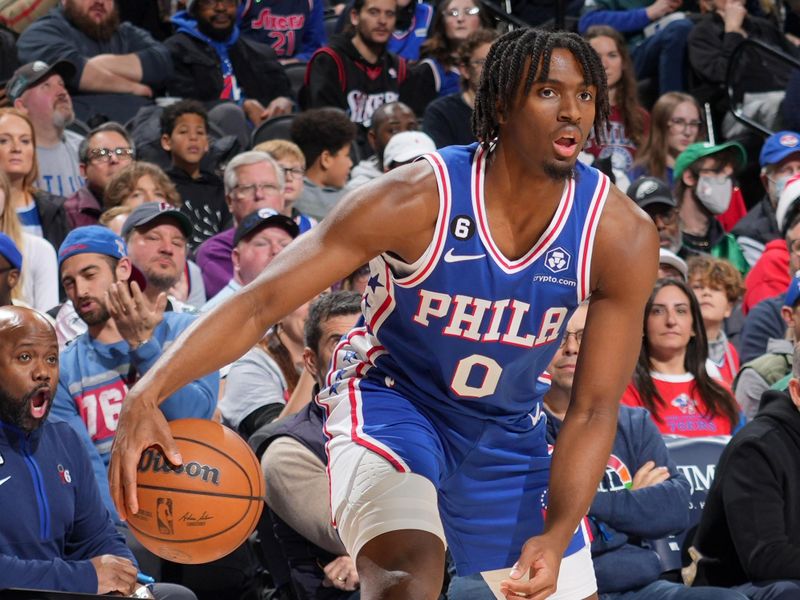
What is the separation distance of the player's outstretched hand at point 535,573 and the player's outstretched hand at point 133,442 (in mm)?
821

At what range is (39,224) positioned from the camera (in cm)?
710

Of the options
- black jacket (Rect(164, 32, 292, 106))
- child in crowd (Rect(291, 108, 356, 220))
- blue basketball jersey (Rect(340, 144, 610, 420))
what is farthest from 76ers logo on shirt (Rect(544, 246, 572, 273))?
black jacket (Rect(164, 32, 292, 106))

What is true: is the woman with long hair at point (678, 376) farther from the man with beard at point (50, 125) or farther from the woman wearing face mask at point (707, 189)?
the man with beard at point (50, 125)

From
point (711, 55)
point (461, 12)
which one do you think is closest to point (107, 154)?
point (461, 12)

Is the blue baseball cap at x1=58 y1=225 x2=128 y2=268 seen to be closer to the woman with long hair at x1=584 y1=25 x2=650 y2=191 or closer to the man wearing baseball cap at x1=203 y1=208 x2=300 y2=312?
the man wearing baseball cap at x1=203 y1=208 x2=300 y2=312

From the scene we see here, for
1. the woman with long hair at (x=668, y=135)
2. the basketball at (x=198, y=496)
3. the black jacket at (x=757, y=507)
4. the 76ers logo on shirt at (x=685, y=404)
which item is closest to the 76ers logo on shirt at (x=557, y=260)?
the basketball at (x=198, y=496)

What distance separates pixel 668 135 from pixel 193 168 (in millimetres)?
3323

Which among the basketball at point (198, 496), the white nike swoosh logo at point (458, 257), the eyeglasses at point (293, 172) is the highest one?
the white nike swoosh logo at point (458, 257)

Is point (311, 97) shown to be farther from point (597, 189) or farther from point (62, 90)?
point (597, 189)

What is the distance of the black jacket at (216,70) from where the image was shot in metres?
9.34

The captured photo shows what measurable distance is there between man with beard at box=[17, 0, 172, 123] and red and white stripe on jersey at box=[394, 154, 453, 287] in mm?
5767

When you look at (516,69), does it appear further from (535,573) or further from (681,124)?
(681,124)

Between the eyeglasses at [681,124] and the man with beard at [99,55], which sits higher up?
the man with beard at [99,55]

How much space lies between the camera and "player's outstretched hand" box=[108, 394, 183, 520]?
2961 mm
